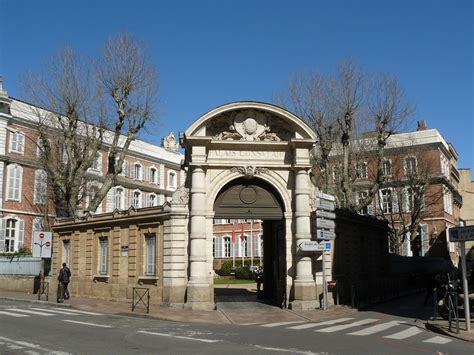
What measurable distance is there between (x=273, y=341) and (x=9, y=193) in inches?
1310

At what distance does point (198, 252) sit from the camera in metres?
18.2

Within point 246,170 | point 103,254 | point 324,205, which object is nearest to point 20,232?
point 103,254

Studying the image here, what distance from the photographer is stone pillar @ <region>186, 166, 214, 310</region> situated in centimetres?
1789

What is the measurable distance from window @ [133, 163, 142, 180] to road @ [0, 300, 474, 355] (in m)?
36.4

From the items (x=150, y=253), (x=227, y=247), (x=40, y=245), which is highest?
(x=227, y=247)

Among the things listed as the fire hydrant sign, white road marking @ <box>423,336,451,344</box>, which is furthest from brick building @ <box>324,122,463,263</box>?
white road marking @ <box>423,336,451,344</box>

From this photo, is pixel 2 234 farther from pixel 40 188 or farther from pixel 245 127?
pixel 245 127

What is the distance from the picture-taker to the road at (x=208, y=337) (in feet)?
30.9

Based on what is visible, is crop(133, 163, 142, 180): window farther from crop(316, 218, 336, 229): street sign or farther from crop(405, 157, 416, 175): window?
crop(316, 218, 336, 229): street sign

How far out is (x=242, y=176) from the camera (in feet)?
62.4

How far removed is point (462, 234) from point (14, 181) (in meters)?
35.0

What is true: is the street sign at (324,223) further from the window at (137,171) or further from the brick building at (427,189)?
the window at (137,171)

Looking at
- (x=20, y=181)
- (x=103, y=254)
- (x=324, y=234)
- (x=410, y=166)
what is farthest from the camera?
(x=410, y=166)

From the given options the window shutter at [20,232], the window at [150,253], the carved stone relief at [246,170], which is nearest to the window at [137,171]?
the window shutter at [20,232]
